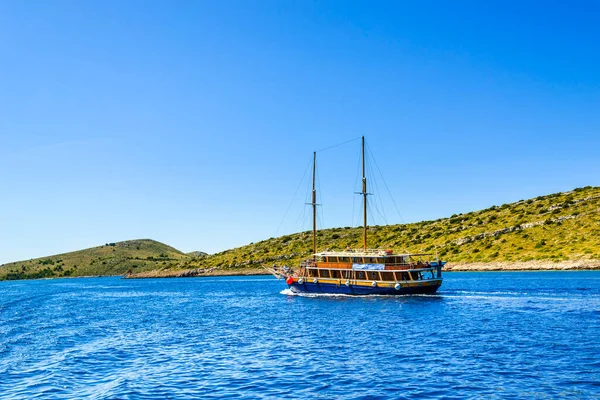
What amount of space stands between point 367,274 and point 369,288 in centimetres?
227

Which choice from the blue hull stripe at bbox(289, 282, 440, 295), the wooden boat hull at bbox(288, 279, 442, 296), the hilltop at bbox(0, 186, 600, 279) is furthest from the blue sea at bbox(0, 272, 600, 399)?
the hilltop at bbox(0, 186, 600, 279)

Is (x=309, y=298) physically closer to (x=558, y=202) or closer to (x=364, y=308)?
(x=364, y=308)

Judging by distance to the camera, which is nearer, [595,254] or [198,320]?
[198,320]

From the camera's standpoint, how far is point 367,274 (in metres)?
79.6

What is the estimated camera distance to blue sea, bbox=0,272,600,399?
2527cm

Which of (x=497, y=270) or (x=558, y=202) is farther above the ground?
(x=558, y=202)

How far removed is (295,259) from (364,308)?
12503cm

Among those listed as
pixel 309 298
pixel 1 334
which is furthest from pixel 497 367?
pixel 309 298

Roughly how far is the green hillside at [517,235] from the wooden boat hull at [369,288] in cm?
Answer: 6716

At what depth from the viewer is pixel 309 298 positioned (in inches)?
3317

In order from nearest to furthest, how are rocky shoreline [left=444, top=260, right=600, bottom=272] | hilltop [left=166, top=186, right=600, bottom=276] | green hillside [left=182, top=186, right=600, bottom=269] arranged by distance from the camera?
1. rocky shoreline [left=444, top=260, right=600, bottom=272]
2. hilltop [left=166, top=186, right=600, bottom=276]
3. green hillside [left=182, top=186, right=600, bottom=269]

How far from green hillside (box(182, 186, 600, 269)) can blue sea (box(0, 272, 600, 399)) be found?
7923cm

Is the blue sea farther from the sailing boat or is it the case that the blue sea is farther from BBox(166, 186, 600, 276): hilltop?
BBox(166, 186, 600, 276): hilltop

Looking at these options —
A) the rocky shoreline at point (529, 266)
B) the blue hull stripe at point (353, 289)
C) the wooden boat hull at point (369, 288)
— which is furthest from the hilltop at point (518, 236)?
the blue hull stripe at point (353, 289)
